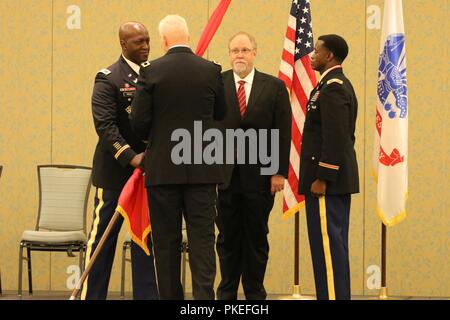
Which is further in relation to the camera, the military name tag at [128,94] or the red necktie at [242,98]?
the red necktie at [242,98]

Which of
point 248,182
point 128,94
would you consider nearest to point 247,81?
point 248,182

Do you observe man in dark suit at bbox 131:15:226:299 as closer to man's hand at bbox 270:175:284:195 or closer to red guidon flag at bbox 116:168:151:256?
red guidon flag at bbox 116:168:151:256

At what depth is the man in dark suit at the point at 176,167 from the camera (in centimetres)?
480

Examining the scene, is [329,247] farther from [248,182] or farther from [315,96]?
[315,96]

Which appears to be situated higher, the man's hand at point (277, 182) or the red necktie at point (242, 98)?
the red necktie at point (242, 98)

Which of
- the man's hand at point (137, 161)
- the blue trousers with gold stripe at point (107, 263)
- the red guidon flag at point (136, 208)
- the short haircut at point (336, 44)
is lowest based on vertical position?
the blue trousers with gold stripe at point (107, 263)

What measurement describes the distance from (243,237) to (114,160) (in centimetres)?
111

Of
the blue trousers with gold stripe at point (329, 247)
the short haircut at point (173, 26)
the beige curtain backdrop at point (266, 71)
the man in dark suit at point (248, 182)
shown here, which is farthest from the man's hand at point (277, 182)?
the beige curtain backdrop at point (266, 71)

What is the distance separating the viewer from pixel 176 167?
4809 mm

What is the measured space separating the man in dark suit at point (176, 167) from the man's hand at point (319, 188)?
763 mm

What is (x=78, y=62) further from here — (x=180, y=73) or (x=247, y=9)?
(x=180, y=73)

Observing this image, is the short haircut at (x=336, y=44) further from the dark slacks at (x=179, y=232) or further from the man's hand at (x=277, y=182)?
the dark slacks at (x=179, y=232)

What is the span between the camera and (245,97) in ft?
19.4

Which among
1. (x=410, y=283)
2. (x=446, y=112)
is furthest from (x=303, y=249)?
(x=446, y=112)
